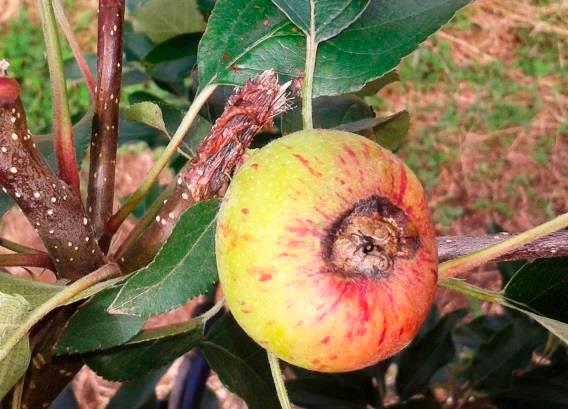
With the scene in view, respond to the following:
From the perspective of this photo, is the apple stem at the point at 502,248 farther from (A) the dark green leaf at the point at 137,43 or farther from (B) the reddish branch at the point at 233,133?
(A) the dark green leaf at the point at 137,43

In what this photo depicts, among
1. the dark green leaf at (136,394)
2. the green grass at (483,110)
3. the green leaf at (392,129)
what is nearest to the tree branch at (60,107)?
the green leaf at (392,129)

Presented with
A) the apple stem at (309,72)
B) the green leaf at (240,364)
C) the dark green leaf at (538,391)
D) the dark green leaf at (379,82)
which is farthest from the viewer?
the dark green leaf at (538,391)

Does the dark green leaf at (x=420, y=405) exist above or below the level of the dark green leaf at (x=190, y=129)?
below

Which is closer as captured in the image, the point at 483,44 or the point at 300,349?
the point at 300,349

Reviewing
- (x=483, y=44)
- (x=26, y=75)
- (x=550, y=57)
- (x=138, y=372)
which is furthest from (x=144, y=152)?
(x=138, y=372)

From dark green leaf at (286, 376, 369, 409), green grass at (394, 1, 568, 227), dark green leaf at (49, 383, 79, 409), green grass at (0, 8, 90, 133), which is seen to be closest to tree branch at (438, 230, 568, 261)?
dark green leaf at (286, 376, 369, 409)

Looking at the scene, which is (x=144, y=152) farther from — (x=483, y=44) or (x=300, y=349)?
(x=300, y=349)

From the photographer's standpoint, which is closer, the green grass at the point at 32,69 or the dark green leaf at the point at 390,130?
the dark green leaf at the point at 390,130
